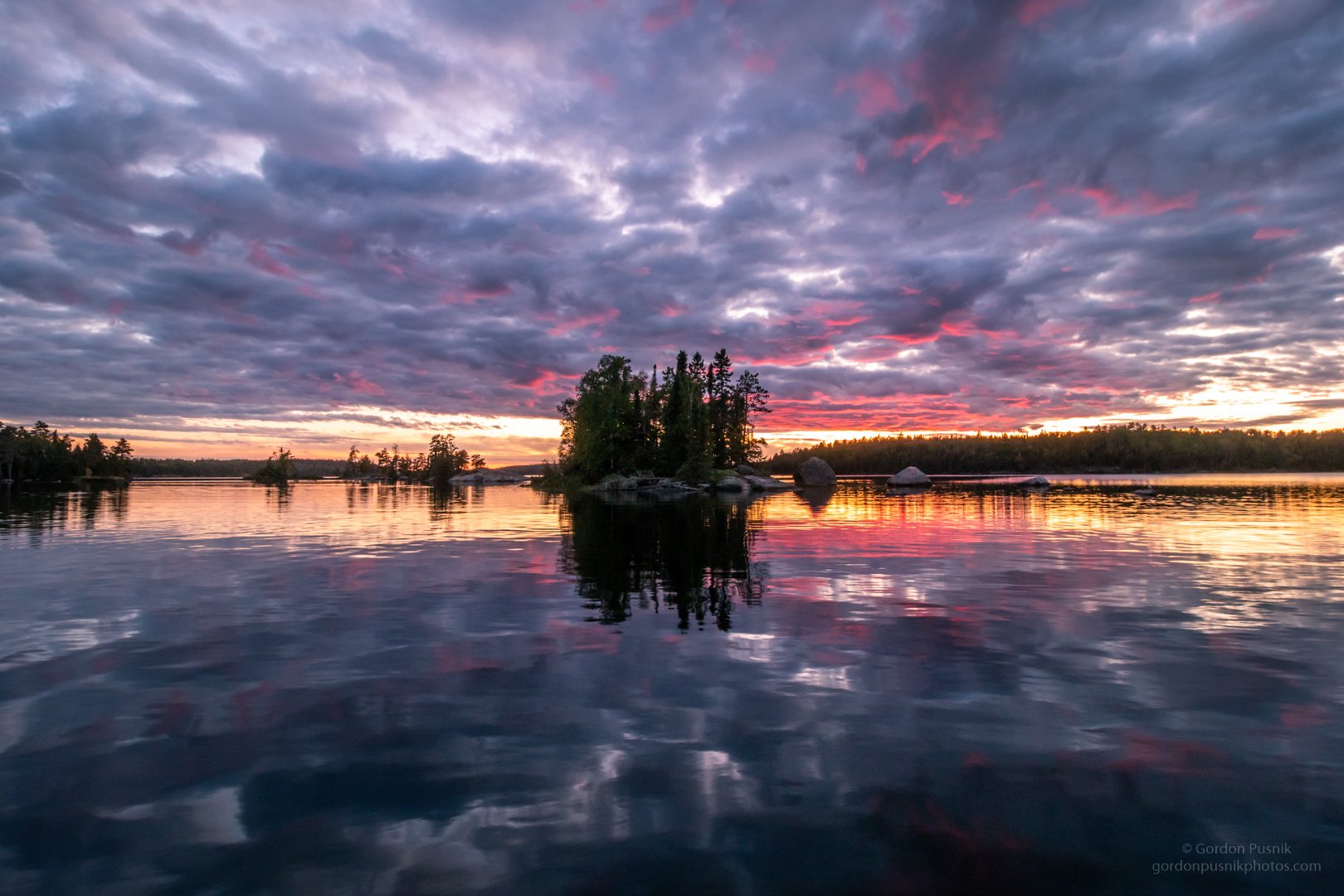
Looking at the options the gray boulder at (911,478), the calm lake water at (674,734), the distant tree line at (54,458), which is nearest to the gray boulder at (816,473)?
the gray boulder at (911,478)

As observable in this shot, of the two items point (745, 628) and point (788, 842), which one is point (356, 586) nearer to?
point (745, 628)

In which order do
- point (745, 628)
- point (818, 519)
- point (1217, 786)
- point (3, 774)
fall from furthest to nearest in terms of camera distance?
Answer: point (818, 519)
point (745, 628)
point (3, 774)
point (1217, 786)

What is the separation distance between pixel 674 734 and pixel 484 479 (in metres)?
145

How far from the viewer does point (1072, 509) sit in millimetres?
38500

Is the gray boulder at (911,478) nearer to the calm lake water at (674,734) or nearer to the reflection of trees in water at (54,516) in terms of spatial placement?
the calm lake water at (674,734)

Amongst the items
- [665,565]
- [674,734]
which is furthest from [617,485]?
[674,734]

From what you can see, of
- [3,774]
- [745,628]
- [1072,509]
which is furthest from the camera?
[1072,509]

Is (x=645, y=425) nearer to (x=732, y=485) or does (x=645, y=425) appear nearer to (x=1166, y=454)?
(x=732, y=485)

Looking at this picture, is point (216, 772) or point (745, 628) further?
point (745, 628)

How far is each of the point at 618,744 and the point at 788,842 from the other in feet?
6.99

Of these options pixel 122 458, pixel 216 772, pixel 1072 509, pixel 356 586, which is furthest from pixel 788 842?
pixel 122 458

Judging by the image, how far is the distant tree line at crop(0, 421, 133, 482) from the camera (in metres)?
136

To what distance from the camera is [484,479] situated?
478 feet

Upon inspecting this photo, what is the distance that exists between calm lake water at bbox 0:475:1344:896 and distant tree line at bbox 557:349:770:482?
71628mm
